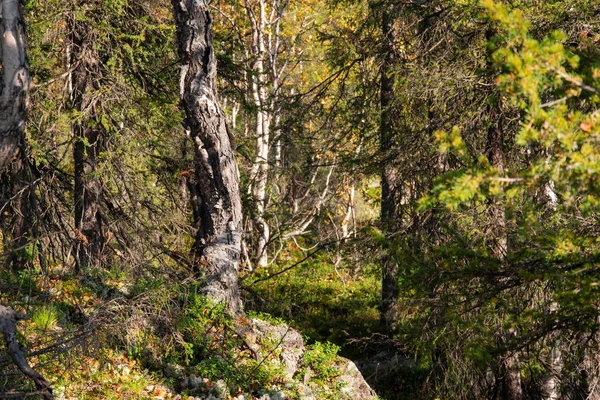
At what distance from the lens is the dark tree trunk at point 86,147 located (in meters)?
9.12

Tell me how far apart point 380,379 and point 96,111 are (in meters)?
6.68

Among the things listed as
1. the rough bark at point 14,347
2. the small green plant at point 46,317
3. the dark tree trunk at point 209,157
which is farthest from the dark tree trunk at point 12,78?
the dark tree trunk at point 209,157

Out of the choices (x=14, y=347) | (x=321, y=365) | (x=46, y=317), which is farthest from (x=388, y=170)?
(x=14, y=347)

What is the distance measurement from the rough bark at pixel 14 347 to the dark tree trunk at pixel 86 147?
4.16 m

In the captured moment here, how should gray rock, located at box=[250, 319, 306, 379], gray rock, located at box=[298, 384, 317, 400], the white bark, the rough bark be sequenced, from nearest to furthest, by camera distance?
the rough bark, the white bark, gray rock, located at box=[298, 384, 317, 400], gray rock, located at box=[250, 319, 306, 379]

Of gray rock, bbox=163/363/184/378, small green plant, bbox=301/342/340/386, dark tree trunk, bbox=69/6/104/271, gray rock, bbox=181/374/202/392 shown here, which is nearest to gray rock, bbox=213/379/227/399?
gray rock, bbox=181/374/202/392

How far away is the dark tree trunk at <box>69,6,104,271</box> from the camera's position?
9125mm

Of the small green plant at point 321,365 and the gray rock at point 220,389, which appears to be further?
the small green plant at point 321,365

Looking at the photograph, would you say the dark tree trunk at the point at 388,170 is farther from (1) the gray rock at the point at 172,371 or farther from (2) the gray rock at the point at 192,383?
(1) the gray rock at the point at 172,371

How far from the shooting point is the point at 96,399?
22.1 feet

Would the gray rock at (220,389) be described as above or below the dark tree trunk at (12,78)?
below

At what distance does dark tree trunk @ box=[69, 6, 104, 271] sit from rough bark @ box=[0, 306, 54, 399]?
416 centimetres

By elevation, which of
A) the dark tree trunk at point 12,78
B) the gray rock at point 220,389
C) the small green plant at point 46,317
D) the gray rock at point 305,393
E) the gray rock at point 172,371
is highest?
the dark tree trunk at point 12,78

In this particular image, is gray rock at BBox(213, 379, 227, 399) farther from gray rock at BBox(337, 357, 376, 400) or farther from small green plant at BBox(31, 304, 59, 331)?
small green plant at BBox(31, 304, 59, 331)
